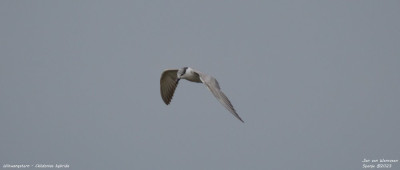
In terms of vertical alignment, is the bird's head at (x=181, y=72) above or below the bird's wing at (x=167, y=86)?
above

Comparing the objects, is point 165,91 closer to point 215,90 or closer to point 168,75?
point 168,75

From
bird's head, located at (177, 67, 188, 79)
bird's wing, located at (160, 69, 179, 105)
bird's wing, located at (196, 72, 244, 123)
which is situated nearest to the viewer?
bird's wing, located at (196, 72, 244, 123)

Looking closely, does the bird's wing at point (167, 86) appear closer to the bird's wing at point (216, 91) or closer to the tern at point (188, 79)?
the tern at point (188, 79)

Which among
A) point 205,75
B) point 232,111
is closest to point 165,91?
point 205,75

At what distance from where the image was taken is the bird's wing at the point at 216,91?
15511mm

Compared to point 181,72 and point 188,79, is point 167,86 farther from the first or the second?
point 188,79

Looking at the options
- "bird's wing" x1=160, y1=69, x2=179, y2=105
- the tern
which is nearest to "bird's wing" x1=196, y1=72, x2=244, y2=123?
the tern

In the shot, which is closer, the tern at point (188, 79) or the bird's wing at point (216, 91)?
the bird's wing at point (216, 91)

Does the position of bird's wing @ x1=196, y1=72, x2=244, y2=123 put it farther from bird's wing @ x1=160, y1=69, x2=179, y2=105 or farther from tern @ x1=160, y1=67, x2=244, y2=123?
bird's wing @ x1=160, y1=69, x2=179, y2=105

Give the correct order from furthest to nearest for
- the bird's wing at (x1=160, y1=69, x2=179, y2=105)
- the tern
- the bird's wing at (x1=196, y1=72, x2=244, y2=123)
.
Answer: the bird's wing at (x1=160, y1=69, x2=179, y2=105) < the tern < the bird's wing at (x1=196, y1=72, x2=244, y2=123)

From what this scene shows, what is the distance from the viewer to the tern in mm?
16062

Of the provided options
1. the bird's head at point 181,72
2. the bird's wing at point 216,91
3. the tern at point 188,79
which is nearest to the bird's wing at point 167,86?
the tern at point 188,79

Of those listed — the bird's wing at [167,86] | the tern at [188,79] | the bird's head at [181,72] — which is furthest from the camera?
the bird's wing at [167,86]

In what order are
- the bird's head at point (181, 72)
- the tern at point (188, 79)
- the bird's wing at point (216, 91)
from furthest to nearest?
the bird's head at point (181, 72)
the tern at point (188, 79)
the bird's wing at point (216, 91)
